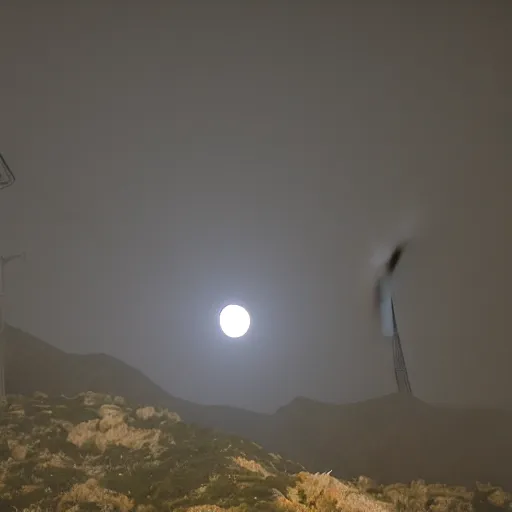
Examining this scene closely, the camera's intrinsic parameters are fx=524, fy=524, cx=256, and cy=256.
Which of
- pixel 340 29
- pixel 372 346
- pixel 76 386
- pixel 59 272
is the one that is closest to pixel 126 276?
pixel 59 272

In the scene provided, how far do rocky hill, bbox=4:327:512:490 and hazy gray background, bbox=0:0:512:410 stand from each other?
0.13 meters

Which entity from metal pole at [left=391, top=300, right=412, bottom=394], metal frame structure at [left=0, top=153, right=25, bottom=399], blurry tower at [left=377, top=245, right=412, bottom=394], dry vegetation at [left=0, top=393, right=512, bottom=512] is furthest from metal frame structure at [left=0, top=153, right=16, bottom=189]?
metal pole at [left=391, top=300, right=412, bottom=394]

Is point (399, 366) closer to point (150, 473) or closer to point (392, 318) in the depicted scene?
point (392, 318)

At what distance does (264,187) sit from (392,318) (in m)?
1.76

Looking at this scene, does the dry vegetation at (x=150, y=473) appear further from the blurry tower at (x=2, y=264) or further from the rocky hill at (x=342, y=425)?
the blurry tower at (x=2, y=264)

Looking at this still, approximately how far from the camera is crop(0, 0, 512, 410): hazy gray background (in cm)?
480

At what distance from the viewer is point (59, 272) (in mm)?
4895

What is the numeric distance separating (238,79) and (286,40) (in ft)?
1.84

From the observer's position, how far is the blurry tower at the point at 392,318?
16.1ft

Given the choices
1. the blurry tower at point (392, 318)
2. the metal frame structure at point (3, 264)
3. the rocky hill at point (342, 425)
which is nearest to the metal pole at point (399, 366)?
the blurry tower at point (392, 318)

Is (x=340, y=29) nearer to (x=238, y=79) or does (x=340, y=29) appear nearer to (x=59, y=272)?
(x=238, y=79)

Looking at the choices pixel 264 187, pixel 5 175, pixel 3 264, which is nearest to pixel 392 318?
pixel 264 187

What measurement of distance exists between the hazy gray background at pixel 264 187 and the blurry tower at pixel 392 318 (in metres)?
0.08

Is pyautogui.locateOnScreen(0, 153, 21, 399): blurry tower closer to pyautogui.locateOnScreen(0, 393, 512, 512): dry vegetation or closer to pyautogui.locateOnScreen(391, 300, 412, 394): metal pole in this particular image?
pyautogui.locateOnScreen(0, 393, 512, 512): dry vegetation
